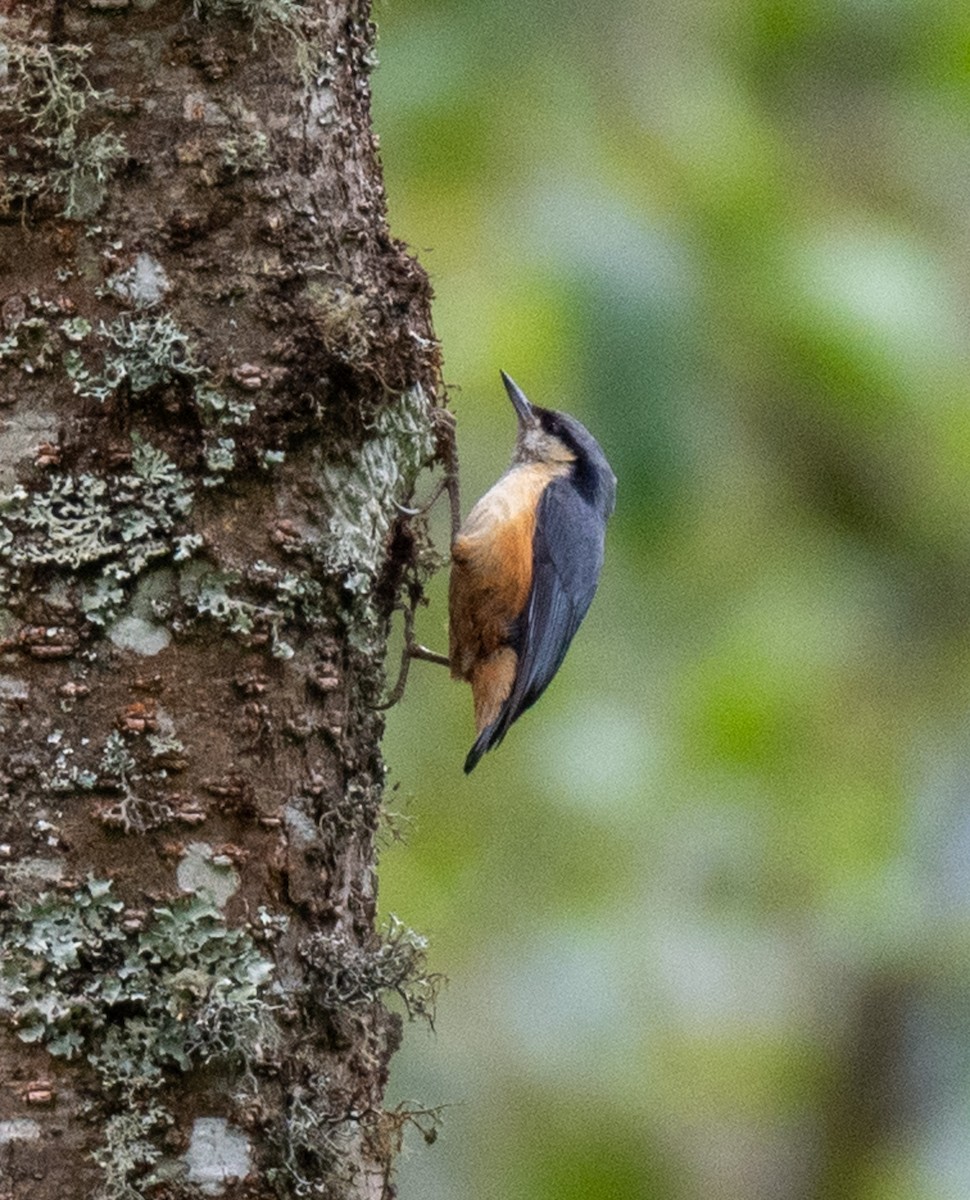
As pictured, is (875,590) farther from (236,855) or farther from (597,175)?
(236,855)

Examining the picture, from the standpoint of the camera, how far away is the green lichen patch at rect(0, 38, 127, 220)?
2.38 meters

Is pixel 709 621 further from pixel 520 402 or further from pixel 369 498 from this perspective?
pixel 369 498

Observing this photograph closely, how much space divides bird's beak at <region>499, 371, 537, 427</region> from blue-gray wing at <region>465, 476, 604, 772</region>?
0.60ft

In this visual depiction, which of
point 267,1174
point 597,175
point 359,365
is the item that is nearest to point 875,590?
point 597,175

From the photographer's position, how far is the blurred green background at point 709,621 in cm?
365

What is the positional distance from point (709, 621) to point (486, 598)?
1516 millimetres

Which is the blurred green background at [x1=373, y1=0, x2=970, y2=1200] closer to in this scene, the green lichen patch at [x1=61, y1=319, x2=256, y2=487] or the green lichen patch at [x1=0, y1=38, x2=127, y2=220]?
the green lichen patch at [x1=61, y1=319, x2=256, y2=487]

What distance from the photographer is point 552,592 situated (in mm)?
4219

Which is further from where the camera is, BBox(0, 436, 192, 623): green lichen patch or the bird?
the bird

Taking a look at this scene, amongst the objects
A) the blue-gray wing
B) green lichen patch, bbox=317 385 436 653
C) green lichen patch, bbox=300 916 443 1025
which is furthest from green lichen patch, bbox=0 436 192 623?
the blue-gray wing

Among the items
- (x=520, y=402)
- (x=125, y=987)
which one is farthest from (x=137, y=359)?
(x=520, y=402)

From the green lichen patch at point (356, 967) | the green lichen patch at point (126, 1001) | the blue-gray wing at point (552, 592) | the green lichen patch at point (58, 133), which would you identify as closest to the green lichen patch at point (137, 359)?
the green lichen patch at point (58, 133)

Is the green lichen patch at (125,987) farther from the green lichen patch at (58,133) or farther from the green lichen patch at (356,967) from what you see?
the green lichen patch at (58,133)

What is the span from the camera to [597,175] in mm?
3611
